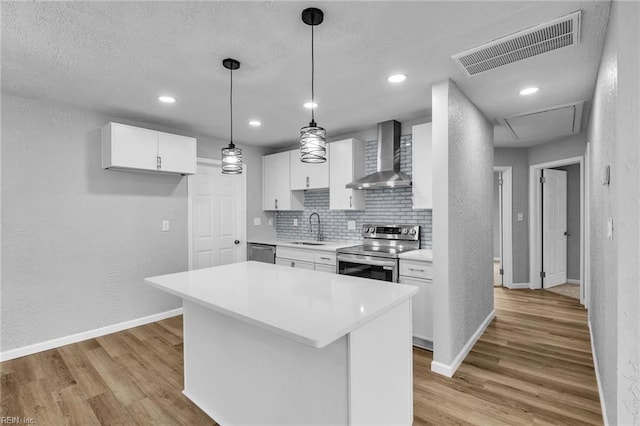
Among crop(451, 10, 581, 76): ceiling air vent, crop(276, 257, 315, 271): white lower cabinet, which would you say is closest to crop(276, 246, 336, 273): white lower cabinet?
crop(276, 257, 315, 271): white lower cabinet

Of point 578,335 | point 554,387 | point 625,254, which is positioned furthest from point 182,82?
point 578,335

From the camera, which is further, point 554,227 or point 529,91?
point 554,227

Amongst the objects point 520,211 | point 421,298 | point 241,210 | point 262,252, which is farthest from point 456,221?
point 520,211

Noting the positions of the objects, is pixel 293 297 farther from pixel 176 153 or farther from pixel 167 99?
pixel 176 153

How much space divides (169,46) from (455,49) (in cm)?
185

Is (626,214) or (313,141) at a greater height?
A: (313,141)

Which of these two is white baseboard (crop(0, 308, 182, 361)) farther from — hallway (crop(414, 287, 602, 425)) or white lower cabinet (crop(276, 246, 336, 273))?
hallway (crop(414, 287, 602, 425))

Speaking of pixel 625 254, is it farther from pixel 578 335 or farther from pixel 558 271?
pixel 558 271

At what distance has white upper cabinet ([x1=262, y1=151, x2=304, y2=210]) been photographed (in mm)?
4871

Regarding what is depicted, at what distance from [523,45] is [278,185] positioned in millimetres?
3593

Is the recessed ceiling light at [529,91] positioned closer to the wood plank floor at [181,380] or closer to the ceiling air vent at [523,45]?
the ceiling air vent at [523,45]

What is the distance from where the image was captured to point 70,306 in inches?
128

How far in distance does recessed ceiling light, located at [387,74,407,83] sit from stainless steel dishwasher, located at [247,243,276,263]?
278 centimetres

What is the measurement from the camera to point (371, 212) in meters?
4.23
